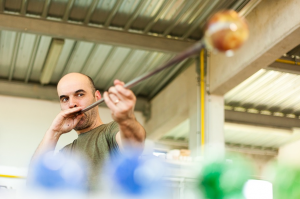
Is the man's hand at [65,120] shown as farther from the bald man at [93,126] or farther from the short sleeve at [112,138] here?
the short sleeve at [112,138]

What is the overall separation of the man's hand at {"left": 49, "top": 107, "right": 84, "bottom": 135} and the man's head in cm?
12

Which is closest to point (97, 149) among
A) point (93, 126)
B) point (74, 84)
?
point (93, 126)

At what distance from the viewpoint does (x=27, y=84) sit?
5762mm

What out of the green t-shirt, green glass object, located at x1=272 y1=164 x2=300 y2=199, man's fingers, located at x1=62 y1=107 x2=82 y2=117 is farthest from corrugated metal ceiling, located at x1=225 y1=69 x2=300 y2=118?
green glass object, located at x1=272 y1=164 x2=300 y2=199

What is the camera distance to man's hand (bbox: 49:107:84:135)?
1.43 metres

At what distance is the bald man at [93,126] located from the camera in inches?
39.7

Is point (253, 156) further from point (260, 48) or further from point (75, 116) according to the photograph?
point (75, 116)

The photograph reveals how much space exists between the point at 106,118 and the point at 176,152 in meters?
1.88

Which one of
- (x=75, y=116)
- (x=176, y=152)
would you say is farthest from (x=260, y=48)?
(x=75, y=116)

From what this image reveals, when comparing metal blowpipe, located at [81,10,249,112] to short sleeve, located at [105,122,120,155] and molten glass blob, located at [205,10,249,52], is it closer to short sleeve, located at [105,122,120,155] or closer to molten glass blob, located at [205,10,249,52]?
molten glass blob, located at [205,10,249,52]

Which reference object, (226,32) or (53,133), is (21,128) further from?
(226,32)

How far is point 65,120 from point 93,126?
20 centimetres

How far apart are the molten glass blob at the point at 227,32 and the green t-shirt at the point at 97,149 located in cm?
79

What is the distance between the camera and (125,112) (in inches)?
40.5
